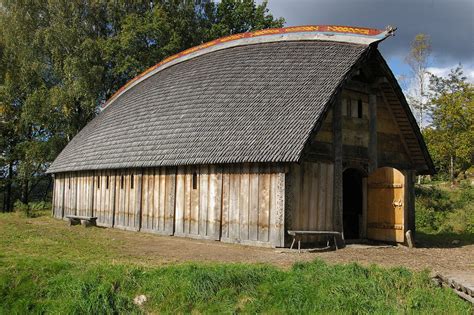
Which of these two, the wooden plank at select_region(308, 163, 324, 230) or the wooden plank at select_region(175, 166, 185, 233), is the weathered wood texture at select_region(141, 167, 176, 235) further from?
the wooden plank at select_region(308, 163, 324, 230)

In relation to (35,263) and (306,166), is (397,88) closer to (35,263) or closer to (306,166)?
(306,166)

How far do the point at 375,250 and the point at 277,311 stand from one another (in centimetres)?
644

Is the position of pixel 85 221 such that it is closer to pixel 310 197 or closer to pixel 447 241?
pixel 310 197

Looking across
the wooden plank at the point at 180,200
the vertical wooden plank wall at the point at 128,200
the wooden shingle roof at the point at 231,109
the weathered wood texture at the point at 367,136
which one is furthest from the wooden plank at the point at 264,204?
the vertical wooden plank wall at the point at 128,200

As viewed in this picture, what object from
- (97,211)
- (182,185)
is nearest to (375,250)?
(182,185)

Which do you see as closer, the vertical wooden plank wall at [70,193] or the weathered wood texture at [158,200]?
the weathered wood texture at [158,200]

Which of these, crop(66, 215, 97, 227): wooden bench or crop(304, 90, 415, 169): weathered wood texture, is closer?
crop(304, 90, 415, 169): weathered wood texture

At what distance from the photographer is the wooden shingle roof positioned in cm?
1363

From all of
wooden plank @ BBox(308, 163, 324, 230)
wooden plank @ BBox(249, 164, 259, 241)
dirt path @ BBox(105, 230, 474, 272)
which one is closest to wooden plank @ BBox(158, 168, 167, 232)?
dirt path @ BBox(105, 230, 474, 272)

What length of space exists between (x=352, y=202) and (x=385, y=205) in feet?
7.92

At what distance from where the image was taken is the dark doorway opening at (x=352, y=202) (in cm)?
1697

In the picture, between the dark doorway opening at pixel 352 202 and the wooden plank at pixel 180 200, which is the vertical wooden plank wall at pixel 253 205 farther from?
the dark doorway opening at pixel 352 202

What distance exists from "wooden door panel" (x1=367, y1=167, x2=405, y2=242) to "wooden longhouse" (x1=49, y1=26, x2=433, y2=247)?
3cm

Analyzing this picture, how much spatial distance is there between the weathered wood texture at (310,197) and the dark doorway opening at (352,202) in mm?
2951
